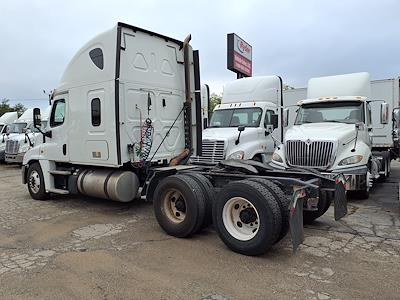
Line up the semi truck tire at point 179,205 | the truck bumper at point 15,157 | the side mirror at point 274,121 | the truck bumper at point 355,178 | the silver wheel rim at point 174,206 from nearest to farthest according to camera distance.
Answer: the semi truck tire at point 179,205 < the silver wheel rim at point 174,206 < the truck bumper at point 355,178 < the side mirror at point 274,121 < the truck bumper at point 15,157

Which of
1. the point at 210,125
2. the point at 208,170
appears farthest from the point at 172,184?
the point at 210,125

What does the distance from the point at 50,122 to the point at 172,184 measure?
440cm

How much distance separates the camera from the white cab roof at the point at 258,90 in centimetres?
1160

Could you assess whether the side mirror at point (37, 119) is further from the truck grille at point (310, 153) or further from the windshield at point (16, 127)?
the windshield at point (16, 127)

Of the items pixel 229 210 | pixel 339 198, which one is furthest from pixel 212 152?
pixel 229 210

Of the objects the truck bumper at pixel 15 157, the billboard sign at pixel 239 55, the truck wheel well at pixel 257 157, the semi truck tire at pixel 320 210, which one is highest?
the billboard sign at pixel 239 55

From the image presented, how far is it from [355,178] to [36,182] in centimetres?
726

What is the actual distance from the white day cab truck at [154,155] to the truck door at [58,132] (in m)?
0.02

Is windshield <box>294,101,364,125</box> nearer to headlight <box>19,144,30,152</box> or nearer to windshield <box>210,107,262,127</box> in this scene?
windshield <box>210,107,262,127</box>

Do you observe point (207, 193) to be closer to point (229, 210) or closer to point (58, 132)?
point (229, 210)

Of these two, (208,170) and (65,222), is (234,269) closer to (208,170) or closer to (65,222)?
(208,170)

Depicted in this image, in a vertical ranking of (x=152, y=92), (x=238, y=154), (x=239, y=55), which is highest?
(x=239, y=55)

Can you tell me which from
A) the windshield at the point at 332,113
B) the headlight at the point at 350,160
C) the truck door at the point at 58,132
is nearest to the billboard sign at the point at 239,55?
the windshield at the point at 332,113

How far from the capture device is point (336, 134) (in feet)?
27.8
